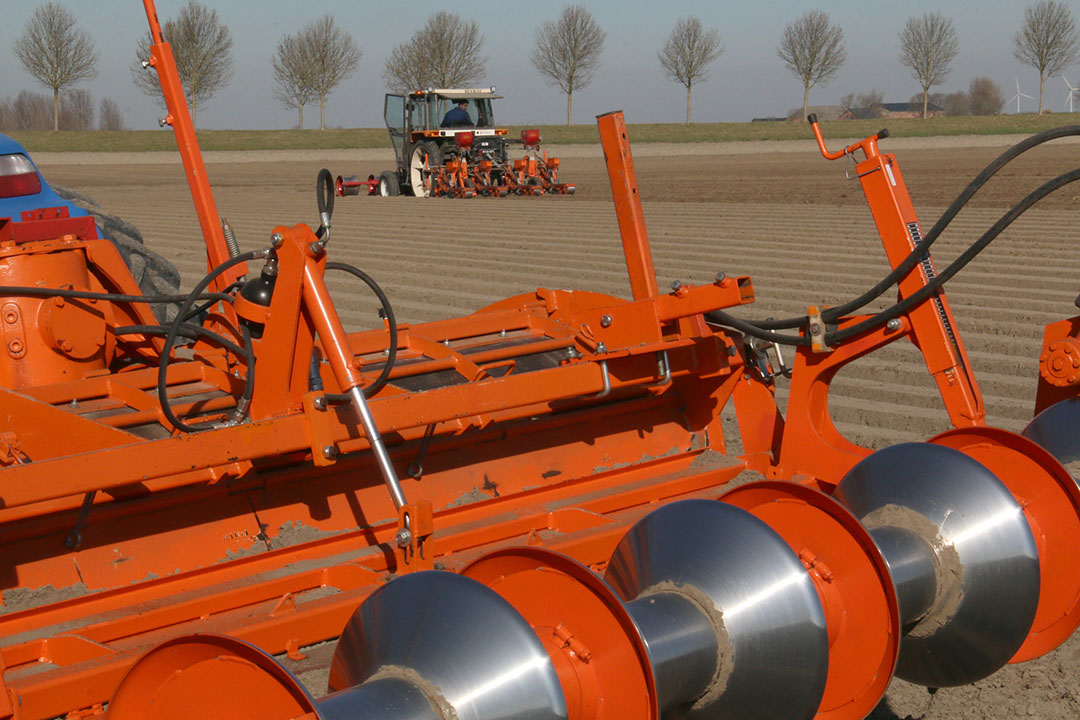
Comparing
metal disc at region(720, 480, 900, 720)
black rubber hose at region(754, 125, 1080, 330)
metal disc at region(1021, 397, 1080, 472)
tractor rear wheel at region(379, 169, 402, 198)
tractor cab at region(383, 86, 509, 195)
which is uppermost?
tractor cab at region(383, 86, 509, 195)

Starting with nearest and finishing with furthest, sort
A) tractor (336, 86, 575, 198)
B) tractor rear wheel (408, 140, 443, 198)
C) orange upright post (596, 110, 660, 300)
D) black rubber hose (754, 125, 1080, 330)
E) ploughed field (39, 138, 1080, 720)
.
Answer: black rubber hose (754, 125, 1080, 330), orange upright post (596, 110, 660, 300), ploughed field (39, 138, 1080, 720), tractor (336, 86, 575, 198), tractor rear wheel (408, 140, 443, 198)

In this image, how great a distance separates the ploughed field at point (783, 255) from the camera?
220 inches

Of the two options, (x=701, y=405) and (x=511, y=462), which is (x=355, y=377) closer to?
(x=511, y=462)

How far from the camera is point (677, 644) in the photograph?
237 centimetres

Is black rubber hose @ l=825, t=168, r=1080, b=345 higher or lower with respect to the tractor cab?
lower

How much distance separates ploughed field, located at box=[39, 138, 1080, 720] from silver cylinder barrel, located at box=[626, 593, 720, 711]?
1050mm

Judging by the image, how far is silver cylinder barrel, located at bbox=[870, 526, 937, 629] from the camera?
267 cm

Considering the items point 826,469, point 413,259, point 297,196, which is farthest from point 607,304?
point 297,196

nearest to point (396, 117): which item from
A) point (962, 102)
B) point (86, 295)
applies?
point (86, 295)

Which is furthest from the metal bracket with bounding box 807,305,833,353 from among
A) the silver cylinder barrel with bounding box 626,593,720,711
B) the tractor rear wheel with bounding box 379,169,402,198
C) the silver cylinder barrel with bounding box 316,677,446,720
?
the tractor rear wheel with bounding box 379,169,402,198

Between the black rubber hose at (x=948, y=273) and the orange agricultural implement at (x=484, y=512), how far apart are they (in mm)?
27

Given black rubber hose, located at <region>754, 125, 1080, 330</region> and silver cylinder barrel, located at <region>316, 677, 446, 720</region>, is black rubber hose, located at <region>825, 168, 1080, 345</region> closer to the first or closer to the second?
black rubber hose, located at <region>754, 125, 1080, 330</region>

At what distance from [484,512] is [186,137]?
202cm

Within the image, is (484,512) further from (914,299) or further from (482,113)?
(482,113)
